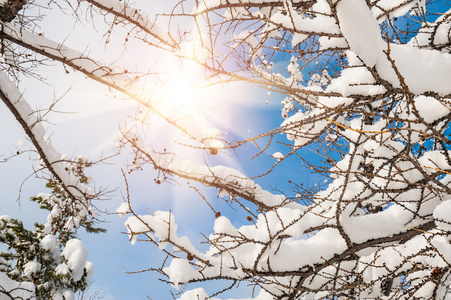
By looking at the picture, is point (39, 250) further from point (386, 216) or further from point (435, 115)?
point (435, 115)

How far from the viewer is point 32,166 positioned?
A: 3.34 meters

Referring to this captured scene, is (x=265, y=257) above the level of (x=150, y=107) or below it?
below

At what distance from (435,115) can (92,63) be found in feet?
11.2

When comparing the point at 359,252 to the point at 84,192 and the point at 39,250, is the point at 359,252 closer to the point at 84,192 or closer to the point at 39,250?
the point at 84,192

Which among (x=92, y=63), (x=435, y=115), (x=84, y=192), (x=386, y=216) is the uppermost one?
(x=92, y=63)

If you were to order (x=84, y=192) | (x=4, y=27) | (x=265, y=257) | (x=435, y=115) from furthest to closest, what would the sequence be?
(x=84, y=192), (x=4, y=27), (x=265, y=257), (x=435, y=115)

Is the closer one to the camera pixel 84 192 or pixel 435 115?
pixel 435 115

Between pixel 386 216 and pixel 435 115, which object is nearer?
pixel 435 115

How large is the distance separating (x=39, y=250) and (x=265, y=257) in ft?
33.2

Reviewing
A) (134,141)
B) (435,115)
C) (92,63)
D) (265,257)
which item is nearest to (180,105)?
(134,141)

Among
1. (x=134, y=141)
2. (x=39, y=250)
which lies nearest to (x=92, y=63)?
(x=134, y=141)

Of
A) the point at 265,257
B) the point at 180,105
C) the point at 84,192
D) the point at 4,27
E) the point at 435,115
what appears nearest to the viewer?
the point at 435,115

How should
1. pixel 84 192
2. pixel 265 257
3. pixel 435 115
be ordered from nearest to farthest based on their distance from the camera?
pixel 435 115
pixel 265 257
pixel 84 192

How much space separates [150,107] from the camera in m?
3.06
